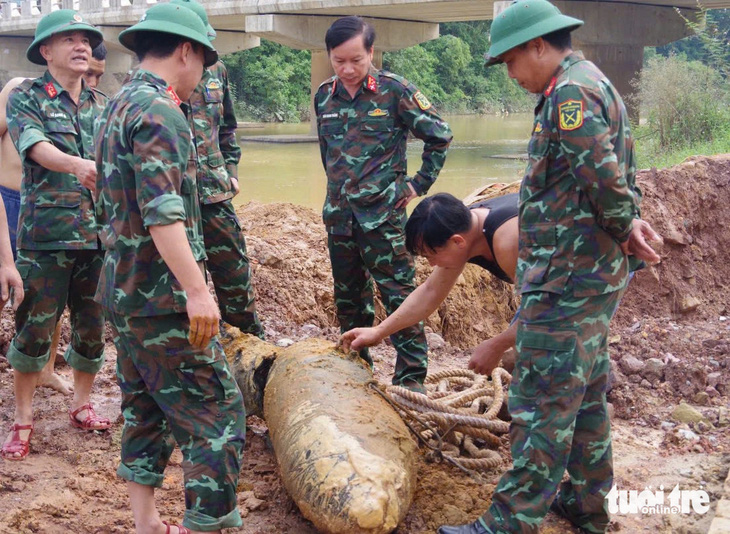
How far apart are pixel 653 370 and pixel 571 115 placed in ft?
9.70

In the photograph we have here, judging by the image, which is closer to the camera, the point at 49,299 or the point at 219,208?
the point at 49,299

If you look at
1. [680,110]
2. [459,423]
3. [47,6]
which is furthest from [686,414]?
[47,6]

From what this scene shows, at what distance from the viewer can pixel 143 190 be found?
2705mm

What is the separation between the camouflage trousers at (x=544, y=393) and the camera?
296cm

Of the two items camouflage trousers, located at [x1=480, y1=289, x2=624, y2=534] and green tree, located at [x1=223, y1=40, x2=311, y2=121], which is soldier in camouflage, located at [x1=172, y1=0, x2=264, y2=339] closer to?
camouflage trousers, located at [x1=480, y1=289, x2=624, y2=534]

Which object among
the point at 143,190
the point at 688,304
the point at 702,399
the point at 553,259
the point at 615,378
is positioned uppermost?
the point at 143,190

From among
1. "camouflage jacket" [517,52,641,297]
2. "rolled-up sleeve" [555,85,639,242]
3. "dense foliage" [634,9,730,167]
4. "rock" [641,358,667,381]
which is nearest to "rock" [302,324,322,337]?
"rock" [641,358,667,381]

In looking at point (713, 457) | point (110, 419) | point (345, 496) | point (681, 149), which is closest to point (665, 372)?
point (713, 457)

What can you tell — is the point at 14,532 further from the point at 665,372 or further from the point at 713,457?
the point at 665,372

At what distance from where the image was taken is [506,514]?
303cm

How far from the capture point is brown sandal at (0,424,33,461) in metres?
4.02

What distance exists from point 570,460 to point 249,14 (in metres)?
18.4

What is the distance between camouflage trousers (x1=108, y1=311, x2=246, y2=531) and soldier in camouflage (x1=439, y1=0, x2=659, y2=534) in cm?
100

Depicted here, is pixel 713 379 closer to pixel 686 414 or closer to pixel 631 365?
pixel 631 365
